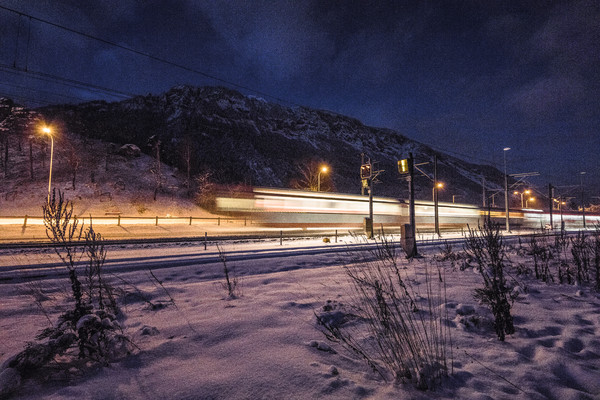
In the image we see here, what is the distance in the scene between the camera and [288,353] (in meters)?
2.31

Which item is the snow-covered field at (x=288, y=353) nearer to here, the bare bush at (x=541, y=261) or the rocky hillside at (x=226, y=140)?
the bare bush at (x=541, y=261)

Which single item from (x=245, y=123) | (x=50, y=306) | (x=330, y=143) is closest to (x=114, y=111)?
(x=245, y=123)

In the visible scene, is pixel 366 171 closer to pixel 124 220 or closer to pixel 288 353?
pixel 288 353

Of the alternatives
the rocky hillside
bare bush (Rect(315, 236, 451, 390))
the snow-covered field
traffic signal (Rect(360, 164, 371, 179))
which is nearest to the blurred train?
traffic signal (Rect(360, 164, 371, 179))

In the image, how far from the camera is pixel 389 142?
524 ft

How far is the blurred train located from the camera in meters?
17.2

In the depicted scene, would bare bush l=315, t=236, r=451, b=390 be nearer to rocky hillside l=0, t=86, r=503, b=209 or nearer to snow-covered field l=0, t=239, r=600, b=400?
snow-covered field l=0, t=239, r=600, b=400

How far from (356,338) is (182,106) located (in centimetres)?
13306

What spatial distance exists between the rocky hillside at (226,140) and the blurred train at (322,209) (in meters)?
7.04

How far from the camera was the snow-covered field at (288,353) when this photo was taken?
1.78 m

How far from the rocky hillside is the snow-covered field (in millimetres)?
24304

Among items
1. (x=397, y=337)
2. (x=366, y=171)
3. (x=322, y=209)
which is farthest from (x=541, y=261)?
(x=322, y=209)

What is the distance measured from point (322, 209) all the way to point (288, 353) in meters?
17.2

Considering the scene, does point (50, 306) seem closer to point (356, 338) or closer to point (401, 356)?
point (356, 338)
